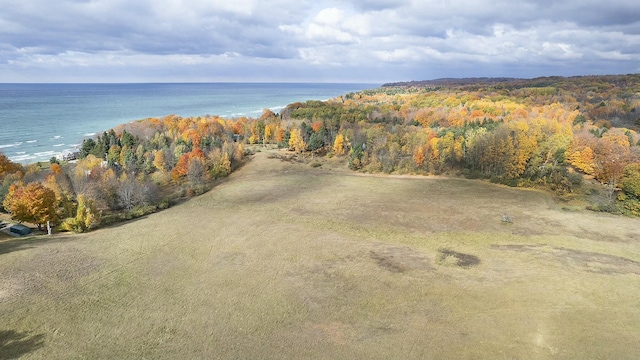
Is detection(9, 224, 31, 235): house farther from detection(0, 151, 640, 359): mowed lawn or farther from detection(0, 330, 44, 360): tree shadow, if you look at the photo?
detection(0, 330, 44, 360): tree shadow

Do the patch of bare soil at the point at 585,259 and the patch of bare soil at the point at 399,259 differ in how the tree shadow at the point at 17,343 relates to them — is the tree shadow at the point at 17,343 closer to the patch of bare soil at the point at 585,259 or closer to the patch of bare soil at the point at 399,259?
the patch of bare soil at the point at 399,259

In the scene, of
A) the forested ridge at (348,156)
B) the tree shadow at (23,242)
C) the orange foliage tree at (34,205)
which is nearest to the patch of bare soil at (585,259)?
the forested ridge at (348,156)

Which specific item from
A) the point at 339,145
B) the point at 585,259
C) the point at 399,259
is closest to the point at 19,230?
the point at 399,259

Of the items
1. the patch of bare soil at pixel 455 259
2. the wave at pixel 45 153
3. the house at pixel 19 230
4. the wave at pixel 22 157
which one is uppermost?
the wave at pixel 45 153

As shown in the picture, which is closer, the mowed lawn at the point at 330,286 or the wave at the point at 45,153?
the mowed lawn at the point at 330,286

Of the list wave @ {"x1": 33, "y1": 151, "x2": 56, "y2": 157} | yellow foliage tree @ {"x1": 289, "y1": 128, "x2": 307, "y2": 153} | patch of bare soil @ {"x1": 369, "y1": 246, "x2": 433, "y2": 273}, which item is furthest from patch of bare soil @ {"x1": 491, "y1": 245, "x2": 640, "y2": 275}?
wave @ {"x1": 33, "y1": 151, "x2": 56, "y2": 157}

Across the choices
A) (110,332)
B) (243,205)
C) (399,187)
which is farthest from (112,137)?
(110,332)

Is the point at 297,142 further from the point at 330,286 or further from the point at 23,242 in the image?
the point at 330,286

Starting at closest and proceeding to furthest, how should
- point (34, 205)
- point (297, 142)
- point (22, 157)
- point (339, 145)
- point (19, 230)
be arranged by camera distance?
point (34, 205), point (19, 230), point (339, 145), point (297, 142), point (22, 157)
